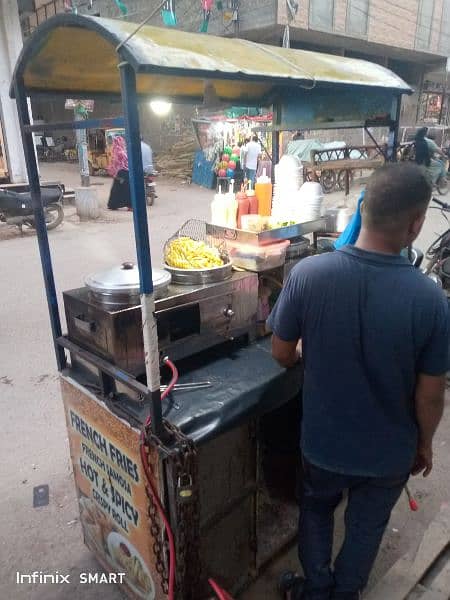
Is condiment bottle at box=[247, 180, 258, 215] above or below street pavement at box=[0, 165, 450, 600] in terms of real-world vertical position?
above

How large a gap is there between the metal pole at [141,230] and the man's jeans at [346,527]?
2.47ft

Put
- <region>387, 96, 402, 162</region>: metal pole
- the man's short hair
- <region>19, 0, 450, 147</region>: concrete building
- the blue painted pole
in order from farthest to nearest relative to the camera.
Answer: <region>19, 0, 450, 147</region>: concrete building
<region>387, 96, 402, 162</region>: metal pole
the man's short hair
the blue painted pole

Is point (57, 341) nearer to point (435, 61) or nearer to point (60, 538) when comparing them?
point (60, 538)

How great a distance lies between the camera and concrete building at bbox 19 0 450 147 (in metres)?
16.2

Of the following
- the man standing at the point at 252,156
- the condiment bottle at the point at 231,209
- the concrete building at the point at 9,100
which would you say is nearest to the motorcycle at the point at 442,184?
the man standing at the point at 252,156

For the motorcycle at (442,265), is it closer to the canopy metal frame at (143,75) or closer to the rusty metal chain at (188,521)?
the canopy metal frame at (143,75)

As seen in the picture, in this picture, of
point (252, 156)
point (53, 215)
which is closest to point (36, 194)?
point (53, 215)

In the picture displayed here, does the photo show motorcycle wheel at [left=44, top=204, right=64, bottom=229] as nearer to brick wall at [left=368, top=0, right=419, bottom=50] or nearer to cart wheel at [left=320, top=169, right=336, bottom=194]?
cart wheel at [left=320, top=169, right=336, bottom=194]

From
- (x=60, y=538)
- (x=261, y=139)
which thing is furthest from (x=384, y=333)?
(x=261, y=139)

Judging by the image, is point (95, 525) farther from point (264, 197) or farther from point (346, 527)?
point (264, 197)

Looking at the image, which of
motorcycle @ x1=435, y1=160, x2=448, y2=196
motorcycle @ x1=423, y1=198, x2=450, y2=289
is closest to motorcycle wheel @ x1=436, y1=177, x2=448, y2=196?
motorcycle @ x1=435, y1=160, x2=448, y2=196

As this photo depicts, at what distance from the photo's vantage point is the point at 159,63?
53.9 inches

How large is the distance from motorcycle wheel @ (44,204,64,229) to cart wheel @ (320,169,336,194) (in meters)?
8.48

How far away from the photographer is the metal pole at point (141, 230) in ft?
4.50
